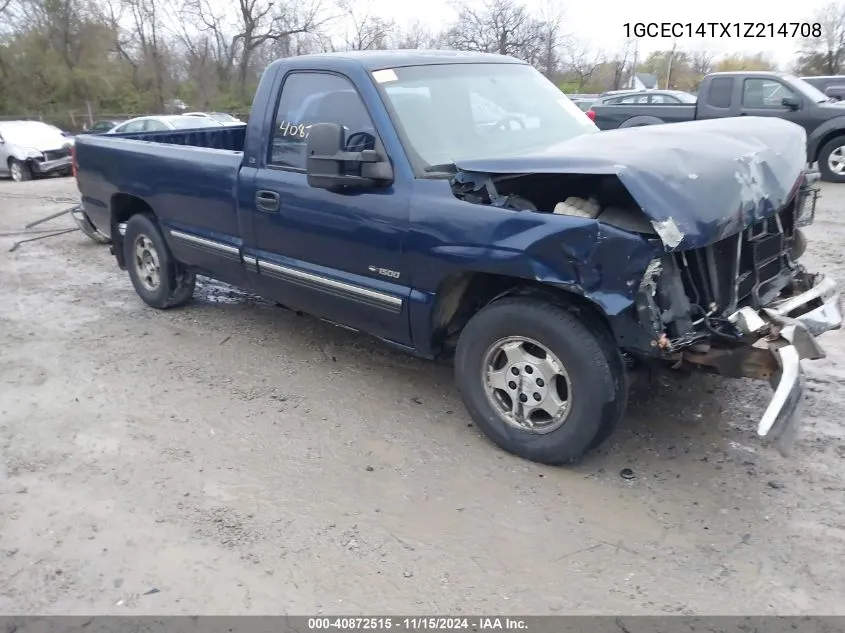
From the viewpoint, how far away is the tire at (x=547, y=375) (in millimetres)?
3285

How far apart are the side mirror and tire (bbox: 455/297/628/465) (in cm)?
93

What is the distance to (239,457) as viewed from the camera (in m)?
3.79

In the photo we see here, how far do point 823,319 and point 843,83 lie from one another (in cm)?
1833

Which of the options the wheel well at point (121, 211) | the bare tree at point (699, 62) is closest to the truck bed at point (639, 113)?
the wheel well at point (121, 211)

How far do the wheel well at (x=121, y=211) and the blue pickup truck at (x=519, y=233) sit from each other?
50.0 inches

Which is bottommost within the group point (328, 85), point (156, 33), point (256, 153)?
point (256, 153)

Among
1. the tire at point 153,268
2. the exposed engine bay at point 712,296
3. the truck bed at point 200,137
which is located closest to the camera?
the exposed engine bay at point 712,296

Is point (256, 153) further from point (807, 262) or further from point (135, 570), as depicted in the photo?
point (807, 262)

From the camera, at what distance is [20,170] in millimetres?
17531

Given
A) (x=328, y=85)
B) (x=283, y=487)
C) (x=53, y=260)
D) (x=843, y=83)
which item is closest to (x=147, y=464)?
(x=283, y=487)

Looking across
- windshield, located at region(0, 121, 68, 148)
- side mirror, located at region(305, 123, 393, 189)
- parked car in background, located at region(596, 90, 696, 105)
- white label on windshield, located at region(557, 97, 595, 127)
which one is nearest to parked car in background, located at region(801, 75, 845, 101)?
parked car in background, located at region(596, 90, 696, 105)

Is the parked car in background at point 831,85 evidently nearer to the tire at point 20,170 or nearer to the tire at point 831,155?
the tire at point 831,155

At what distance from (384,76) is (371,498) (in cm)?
232
